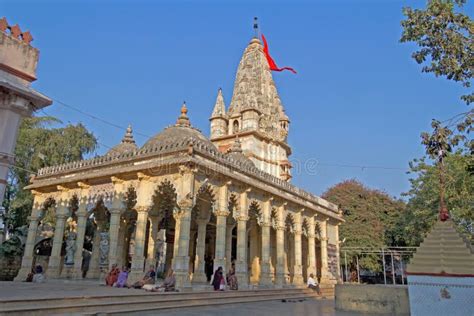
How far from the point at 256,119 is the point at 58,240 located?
27046 millimetres

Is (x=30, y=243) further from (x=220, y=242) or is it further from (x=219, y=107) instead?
(x=219, y=107)

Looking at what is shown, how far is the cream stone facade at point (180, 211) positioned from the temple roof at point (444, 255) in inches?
379

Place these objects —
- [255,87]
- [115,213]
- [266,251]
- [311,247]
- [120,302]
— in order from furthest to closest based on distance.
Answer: [255,87], [311,247], [266,251], [115,213], [120,302]

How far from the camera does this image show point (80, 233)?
63.2ft

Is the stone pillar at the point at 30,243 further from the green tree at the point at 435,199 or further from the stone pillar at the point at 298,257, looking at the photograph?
the green tree at the point at 435,199

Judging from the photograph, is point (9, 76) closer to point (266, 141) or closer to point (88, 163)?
point (88, 163)

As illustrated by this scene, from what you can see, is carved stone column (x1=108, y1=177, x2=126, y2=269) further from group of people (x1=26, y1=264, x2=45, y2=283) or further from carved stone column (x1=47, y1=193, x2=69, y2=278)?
carved stone column (x1=47, y1=193, x2=69, y2=278)

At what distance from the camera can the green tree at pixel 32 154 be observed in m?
28.1

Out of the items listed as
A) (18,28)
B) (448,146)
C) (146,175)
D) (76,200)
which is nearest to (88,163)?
(76,200)

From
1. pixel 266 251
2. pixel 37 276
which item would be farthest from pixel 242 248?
pixel 37 276

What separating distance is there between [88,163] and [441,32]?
695 inches

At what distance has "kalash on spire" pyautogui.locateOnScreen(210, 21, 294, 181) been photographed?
4225cm

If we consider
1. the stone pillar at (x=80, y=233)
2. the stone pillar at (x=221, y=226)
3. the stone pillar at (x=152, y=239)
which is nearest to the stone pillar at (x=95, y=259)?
the stone pillar at (x=80, y=233)

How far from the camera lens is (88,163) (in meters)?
20.3
